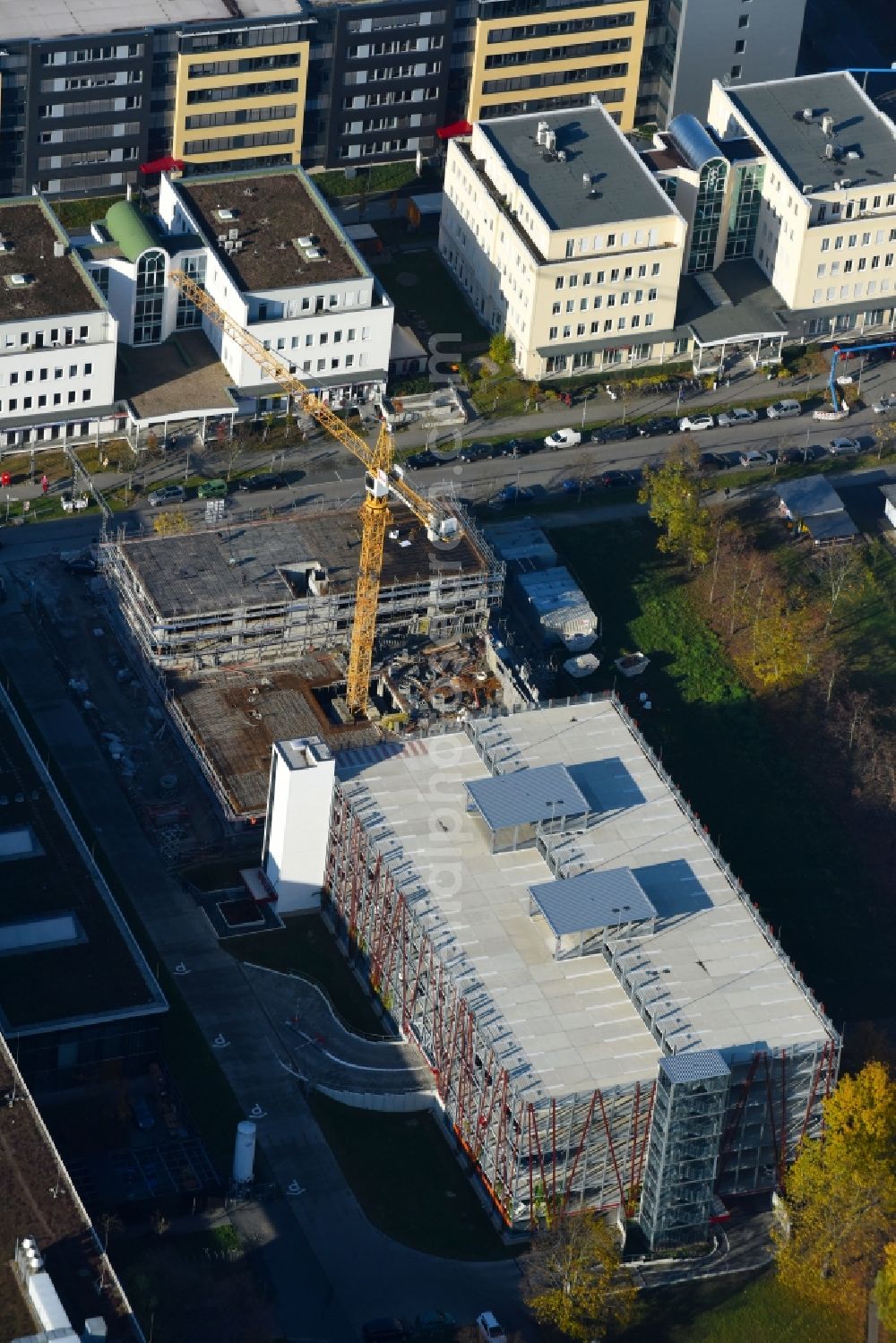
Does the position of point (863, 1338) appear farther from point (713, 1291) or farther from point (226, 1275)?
point (226, 1275)

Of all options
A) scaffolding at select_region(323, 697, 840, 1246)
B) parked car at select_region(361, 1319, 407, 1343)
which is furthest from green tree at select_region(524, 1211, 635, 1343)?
parked car at select_region(361, 1319, 407, 1343)

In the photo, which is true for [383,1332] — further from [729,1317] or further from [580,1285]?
[729,1317]

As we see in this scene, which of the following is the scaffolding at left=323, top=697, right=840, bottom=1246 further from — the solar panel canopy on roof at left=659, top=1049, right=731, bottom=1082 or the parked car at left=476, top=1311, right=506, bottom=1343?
the parked car at left=476, top=1311, right=506, bottom=1343

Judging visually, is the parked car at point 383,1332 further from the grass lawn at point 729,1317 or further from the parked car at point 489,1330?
the grass lawn at point 729,1317

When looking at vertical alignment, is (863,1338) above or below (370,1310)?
below

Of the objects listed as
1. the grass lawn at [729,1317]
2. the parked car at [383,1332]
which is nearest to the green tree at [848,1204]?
the grass lawn at [729,1317]

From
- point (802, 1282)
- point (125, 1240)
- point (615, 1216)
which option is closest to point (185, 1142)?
point (125, 1240)
